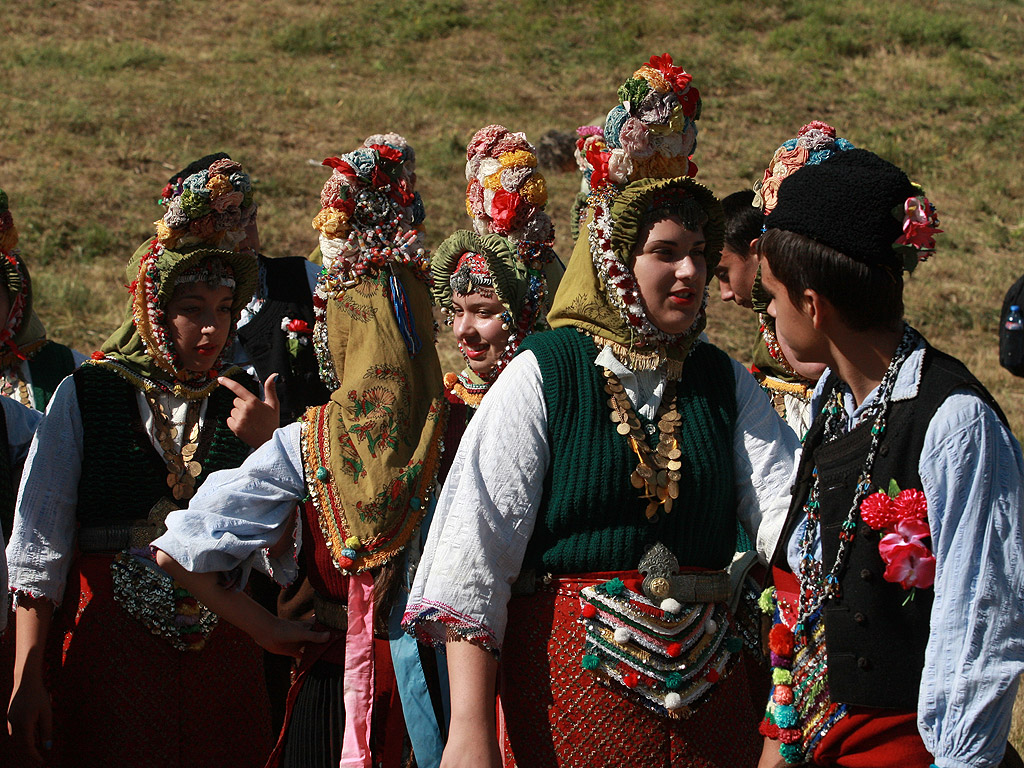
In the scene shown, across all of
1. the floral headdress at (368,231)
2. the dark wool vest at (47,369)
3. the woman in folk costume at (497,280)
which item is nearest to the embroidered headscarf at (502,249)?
the woman in folk costume at (497,280)

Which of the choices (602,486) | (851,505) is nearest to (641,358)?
(602,486)

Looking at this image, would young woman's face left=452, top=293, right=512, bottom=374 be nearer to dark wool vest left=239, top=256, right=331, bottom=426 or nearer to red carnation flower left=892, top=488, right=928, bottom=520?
dark wool vest left=239, top=256, right=331, bottom=426


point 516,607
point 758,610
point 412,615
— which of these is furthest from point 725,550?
point 412,615

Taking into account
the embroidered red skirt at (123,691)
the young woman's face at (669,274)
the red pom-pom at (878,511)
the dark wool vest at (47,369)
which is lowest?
the embroidered red skirt at (123,691)

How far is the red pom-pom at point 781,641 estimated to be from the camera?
2480 mm

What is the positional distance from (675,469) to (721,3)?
75.7ft

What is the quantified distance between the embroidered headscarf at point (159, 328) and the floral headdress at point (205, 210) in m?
0.05

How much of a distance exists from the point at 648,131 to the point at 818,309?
78 cm

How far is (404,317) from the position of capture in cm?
338

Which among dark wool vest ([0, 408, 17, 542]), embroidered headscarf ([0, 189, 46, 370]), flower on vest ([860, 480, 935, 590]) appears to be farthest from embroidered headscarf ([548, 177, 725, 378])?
embroidered headscarf ([0, 189, 46, 370])

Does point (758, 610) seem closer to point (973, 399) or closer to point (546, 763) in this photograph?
point (546, 763)

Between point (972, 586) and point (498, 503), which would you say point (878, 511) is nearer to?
point (972, 586)

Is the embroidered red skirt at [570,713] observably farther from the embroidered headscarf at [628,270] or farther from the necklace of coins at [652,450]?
the embroidered headscarf at [628,270]

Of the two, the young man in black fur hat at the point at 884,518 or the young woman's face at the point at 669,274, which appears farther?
the young woman's face at the point at 669,274
